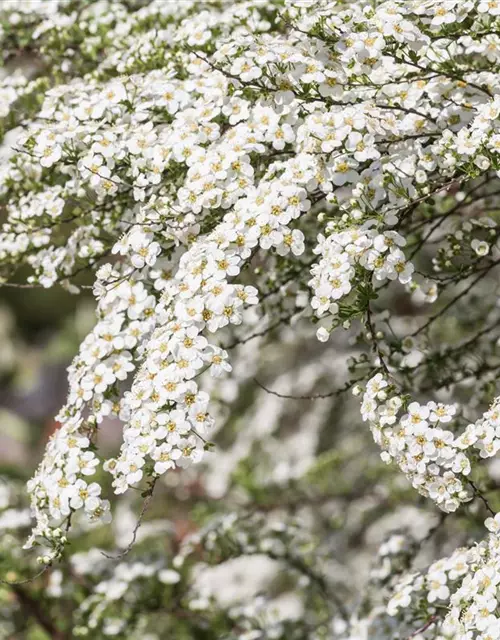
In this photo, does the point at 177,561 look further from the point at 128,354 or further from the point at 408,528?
the point at 128,354

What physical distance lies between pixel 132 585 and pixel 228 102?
204cm

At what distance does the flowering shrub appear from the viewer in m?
2.26

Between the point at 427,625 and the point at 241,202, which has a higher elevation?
the point at 241,202

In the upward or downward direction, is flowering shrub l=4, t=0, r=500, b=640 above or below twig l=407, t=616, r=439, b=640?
above

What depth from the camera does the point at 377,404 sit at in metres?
2.36

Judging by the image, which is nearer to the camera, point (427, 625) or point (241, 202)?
point (241, 202)

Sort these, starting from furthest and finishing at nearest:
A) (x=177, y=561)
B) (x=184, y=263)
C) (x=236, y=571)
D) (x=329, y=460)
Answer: (x=236, y=571) < (x=329, y=460) < (x=177, y=561) < (x=184, y=263)

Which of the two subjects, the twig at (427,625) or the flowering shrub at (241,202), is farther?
the twig at (427,625)

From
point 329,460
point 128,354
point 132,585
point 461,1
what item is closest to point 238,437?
point 329,460

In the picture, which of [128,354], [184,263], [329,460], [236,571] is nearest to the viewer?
[184,263]

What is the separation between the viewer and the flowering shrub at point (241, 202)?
2.26 m

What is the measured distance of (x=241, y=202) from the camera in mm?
2350

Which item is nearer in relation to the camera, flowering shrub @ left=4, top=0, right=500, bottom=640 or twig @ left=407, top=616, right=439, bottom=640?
flowering shrub @ left=4, top=0, right=500, bottom=640

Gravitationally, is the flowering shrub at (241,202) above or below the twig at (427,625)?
above
